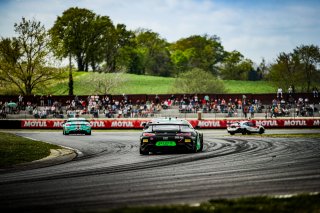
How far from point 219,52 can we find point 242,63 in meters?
11.2

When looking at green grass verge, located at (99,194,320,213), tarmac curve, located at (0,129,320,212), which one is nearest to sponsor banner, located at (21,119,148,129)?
tarmac curve, located at (0,129,320,212)

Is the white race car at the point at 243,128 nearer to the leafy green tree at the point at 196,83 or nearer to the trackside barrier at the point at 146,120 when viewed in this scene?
the trackside barrier at the point at 146,120

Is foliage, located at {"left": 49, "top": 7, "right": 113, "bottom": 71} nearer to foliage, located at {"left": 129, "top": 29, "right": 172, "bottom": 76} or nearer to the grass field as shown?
the grass field

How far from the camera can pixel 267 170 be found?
10820 mm

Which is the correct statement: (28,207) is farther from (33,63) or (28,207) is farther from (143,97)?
(33,63)

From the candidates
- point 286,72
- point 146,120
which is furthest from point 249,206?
point 286,72

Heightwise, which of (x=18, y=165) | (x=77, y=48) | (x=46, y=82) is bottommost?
(x=18, y=165)

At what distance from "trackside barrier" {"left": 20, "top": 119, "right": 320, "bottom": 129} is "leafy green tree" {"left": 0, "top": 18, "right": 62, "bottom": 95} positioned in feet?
75.2

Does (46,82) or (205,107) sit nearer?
(205,107)

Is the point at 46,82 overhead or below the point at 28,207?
overhead

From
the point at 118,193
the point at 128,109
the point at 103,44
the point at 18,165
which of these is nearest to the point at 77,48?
the point at 103,44

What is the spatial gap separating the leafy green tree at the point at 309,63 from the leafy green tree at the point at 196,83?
56.1 feet

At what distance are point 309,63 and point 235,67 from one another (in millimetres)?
39207

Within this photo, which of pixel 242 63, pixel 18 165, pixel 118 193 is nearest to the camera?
pixel 118 193
